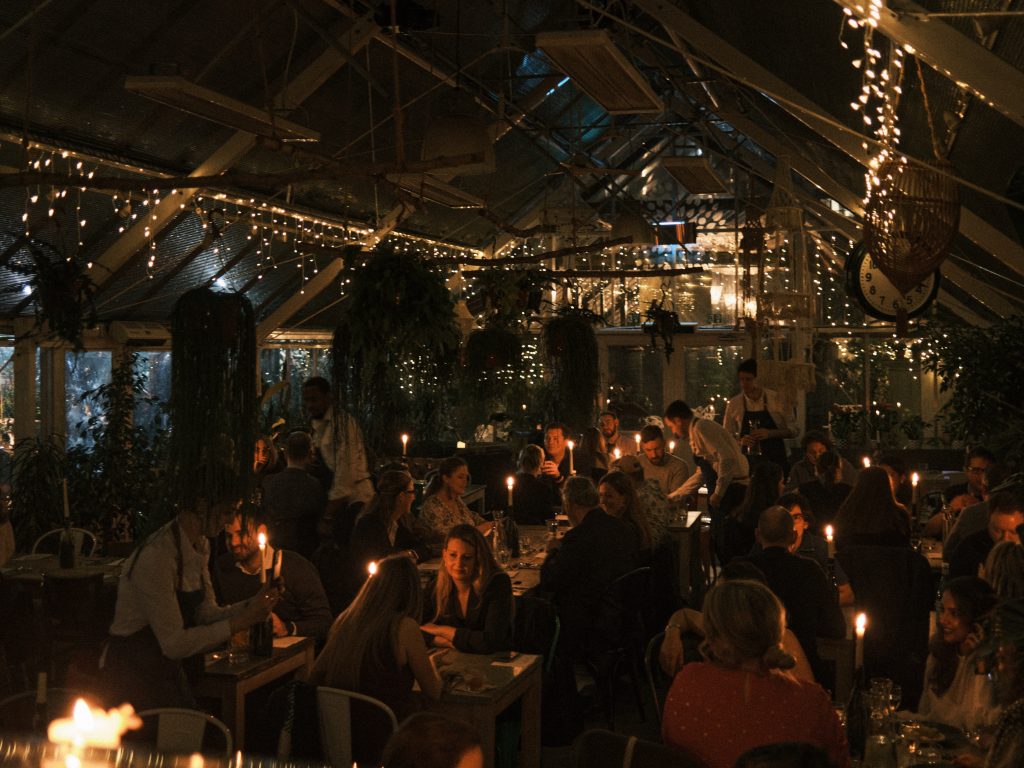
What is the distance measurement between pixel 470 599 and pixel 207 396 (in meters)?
1.57

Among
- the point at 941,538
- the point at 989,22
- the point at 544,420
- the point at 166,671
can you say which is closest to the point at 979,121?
the point at 989,22

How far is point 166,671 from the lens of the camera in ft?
14.0

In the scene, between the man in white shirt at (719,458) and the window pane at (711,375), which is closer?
the man in white shirt at (719,458)

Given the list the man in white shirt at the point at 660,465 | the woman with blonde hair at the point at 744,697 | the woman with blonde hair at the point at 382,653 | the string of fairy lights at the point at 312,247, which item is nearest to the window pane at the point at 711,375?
the string of fairy lights at the point at 312,247

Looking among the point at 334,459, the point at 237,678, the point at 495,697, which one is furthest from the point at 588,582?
the point at 237,678

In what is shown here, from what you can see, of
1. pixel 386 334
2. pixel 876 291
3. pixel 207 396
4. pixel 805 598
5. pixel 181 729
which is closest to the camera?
pixel 181 729

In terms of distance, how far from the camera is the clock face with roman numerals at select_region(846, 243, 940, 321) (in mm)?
6512

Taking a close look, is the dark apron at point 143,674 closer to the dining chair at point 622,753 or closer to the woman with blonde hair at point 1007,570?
the dining chair at point 622,753

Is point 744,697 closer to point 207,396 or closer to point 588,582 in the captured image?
point 207,396

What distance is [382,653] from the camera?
4.08 m

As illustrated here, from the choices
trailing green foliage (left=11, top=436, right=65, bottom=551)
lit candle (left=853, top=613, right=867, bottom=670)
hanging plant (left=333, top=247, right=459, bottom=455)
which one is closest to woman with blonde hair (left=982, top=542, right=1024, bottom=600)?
lit candle (left=853, top=613, right=867, bottom=670)

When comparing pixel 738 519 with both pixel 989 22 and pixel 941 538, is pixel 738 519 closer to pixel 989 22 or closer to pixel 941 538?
pixel 941 538

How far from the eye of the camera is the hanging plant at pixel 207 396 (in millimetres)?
4484

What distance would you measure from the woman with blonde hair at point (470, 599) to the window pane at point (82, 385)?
5378mm
